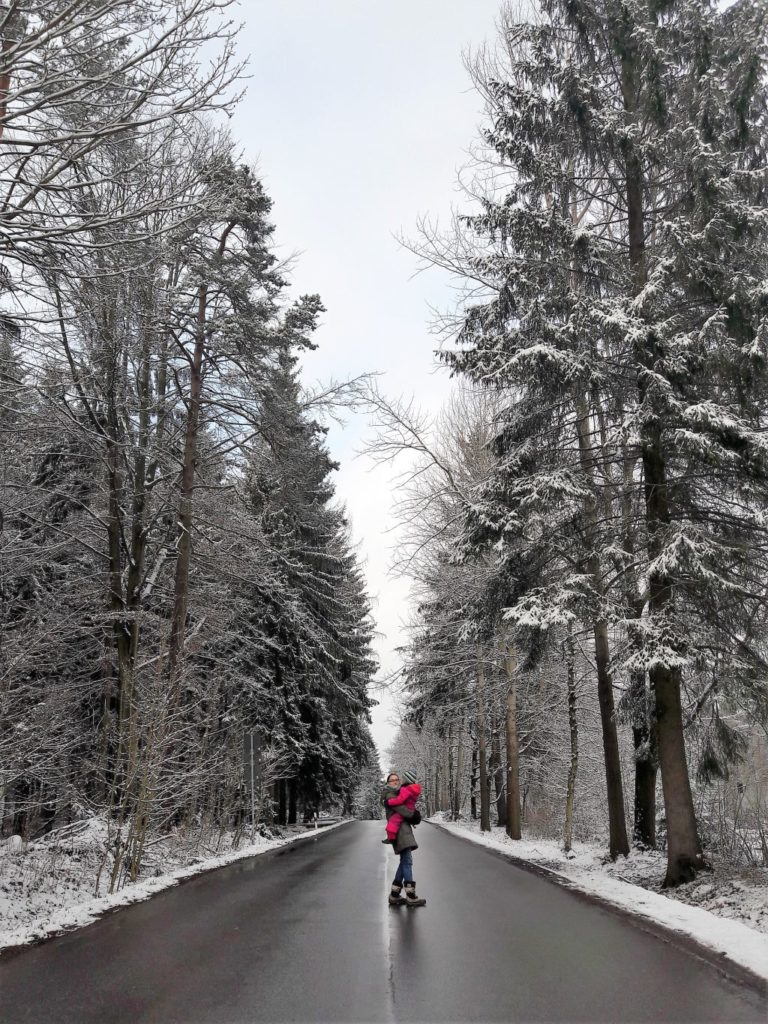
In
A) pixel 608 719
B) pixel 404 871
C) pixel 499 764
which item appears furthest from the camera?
pixel 499 764

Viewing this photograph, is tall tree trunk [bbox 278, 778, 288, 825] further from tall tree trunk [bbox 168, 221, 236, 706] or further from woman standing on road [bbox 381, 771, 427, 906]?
woman standing on road [bbox 381, 771, 427, 906]

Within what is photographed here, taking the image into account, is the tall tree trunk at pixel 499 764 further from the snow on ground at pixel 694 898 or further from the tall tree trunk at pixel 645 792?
the snow on ground at pixel 694 898

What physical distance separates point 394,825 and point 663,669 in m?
4.04

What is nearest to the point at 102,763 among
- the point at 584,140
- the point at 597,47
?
the point at 584,140

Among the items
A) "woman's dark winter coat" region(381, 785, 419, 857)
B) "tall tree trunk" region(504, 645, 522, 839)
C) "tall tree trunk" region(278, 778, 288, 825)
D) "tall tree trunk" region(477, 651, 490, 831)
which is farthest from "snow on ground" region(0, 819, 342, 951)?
"tall tree trunk" region(278, 778, 288, 825)

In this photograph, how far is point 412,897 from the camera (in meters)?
8.90

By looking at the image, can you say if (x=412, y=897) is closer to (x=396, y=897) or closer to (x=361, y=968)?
(x=396, y=897)

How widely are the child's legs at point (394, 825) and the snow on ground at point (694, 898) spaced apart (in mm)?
2675

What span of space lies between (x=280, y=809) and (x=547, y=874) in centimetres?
2170

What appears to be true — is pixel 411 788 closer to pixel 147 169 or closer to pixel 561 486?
pixel 561 486

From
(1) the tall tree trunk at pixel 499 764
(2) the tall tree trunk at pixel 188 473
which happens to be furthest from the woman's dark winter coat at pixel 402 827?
(1) the tall tree trunk at pixel 499 764

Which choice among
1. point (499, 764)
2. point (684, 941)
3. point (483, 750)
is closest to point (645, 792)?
point (684, 941)

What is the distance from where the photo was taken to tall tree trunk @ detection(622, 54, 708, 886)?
9836mm

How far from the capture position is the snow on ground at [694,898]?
6.25 meters
